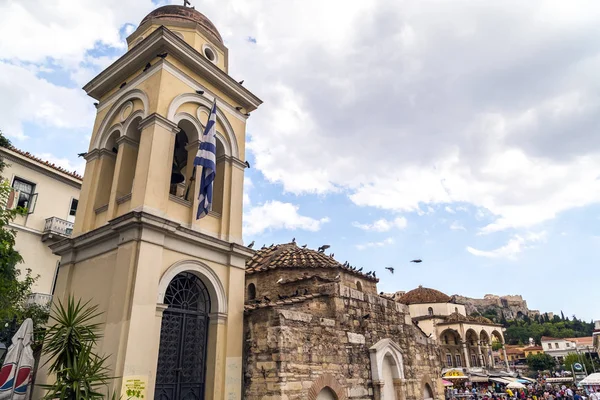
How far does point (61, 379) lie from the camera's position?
5711mm

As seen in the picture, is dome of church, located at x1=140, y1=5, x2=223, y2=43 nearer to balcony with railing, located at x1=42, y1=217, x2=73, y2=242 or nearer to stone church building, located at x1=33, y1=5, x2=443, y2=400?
stone church building, located at x1=33, y1=5, x2=443, y2=400

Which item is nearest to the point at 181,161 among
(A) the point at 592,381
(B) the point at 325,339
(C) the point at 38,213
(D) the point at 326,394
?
(B) the point at 325,339

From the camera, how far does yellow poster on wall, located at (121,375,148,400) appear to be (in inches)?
243

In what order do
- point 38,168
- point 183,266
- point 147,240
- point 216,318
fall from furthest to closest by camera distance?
point 38,168, point 216,318, point 183,266, point 147,240

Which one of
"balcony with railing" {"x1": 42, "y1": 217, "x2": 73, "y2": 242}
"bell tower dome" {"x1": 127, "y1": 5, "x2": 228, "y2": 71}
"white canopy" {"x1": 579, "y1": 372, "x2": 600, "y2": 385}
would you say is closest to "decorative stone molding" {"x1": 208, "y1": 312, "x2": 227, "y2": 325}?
"bell tower dome" {"x1": 127, "y1": 5, "x2": 228, "y2": 71}

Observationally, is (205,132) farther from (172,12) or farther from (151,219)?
(172,12)

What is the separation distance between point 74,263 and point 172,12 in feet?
22.2

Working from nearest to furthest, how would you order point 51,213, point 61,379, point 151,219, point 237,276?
point 61,379, point 151,219, point 237,276, point 51,213

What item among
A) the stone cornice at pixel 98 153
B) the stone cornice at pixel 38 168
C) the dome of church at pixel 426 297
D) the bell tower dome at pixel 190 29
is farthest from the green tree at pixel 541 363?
the stone cornice at pixel 98 153

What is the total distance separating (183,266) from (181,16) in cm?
661

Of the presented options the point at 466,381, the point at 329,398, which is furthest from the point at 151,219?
the point at 466,381

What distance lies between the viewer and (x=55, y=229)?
Result: 55.8 ft

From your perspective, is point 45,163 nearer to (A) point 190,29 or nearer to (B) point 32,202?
(B) point 32,202

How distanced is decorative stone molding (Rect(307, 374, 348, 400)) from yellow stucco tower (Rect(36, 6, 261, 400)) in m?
1.63
